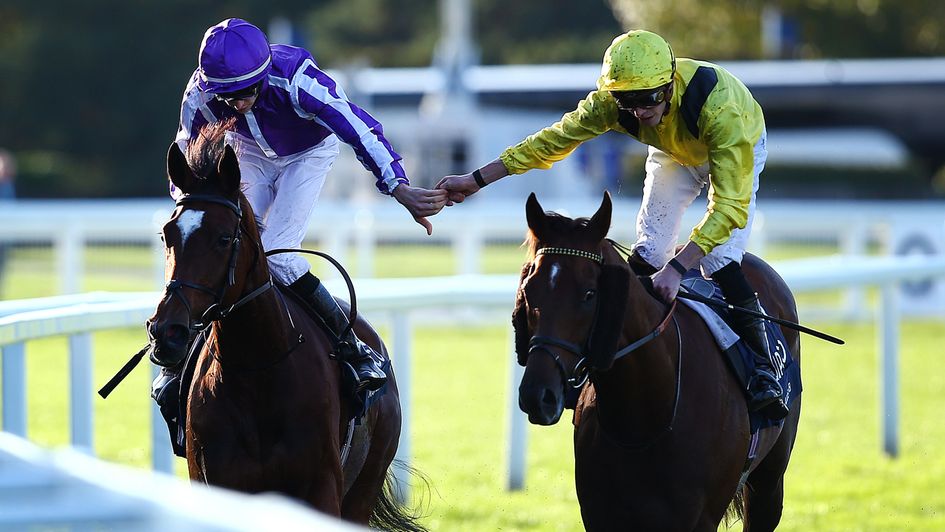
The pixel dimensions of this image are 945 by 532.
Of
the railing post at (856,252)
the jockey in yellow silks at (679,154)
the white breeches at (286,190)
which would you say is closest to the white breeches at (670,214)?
the jockey in yellow silks at (679,154)

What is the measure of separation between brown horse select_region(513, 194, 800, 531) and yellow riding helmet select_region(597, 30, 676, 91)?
1.48ft

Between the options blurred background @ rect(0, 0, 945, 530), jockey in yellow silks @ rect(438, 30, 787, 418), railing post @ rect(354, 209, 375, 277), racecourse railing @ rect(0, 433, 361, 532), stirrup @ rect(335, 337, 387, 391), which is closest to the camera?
racecourse railing @ rect(0, 433, 361, 532)

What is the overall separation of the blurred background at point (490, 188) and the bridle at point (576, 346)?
1.15 m

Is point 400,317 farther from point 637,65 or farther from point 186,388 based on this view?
point 637,65

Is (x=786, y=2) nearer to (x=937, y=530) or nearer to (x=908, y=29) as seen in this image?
(x=908, y=29)

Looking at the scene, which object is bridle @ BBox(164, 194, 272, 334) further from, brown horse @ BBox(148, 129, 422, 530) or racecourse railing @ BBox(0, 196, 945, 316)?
racecourse railing @ BBox(0, 196, 945, 316)

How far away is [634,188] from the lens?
106ft

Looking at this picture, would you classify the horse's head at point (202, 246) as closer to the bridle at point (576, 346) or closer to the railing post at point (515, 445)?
the bridle at point (576, 346)

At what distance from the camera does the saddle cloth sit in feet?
14.6

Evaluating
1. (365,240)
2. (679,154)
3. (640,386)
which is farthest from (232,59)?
(365,240)

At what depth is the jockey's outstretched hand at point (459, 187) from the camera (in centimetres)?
482

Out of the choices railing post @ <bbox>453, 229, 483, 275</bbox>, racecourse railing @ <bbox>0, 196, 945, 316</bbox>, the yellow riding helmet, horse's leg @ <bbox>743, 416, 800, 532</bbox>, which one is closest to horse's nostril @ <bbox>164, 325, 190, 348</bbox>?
the yellow riding helmet

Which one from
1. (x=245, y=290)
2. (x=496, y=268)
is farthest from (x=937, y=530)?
(x=496, y=268)

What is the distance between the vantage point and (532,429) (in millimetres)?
9000
